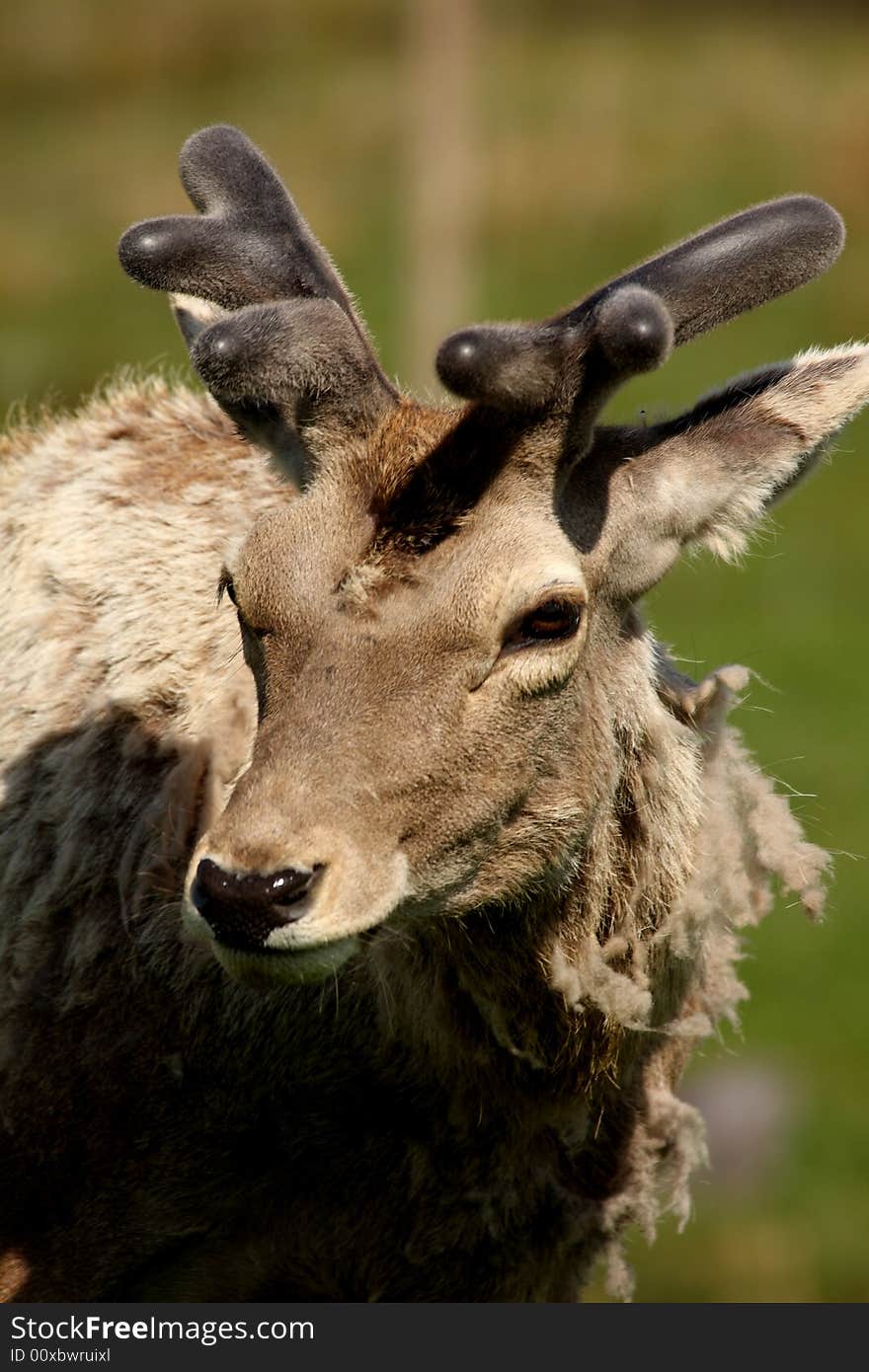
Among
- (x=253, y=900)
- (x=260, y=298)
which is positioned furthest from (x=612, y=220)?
(x=253, y=900)

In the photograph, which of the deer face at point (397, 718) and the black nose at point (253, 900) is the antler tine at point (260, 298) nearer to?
the deer face at point (397, 718)

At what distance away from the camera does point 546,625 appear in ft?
17.7

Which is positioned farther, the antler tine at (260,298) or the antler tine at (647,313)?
the antler tine at (260,298)

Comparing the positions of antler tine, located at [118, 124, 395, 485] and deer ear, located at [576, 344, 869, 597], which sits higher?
antler tine, located at [118, 124, 395, 485]

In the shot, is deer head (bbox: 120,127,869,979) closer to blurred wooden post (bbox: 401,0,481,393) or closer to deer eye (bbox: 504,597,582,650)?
deer eye (bbox: 504,597,582,650)

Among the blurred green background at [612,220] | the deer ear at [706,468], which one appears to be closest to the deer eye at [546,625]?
the deer ear at [706,468]

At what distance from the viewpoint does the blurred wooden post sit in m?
25.3

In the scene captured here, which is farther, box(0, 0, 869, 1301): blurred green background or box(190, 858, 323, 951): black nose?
box(0, 0, 869, 1301): blurred green background

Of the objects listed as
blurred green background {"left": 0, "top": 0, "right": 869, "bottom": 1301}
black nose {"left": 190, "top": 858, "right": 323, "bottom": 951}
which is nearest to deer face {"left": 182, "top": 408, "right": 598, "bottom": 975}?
black nose {"left": 190, "top": 858, "right": 323, "bottom": 951}

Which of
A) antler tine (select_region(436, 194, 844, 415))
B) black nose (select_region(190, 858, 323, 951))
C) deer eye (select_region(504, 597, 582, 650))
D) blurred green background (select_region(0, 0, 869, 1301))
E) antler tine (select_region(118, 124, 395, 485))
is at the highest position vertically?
antler tine (select_region(118, 124, 395, 485))

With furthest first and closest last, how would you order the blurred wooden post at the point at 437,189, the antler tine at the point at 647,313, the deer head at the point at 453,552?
the blurred wooden post at the point at 437,189 → the antler tine at the point at 647,313 → the deer head at the point at 453,552

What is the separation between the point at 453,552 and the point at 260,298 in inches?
46.4

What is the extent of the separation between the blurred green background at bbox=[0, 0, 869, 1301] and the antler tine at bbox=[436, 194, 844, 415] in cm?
743

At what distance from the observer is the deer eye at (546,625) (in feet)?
17.6
